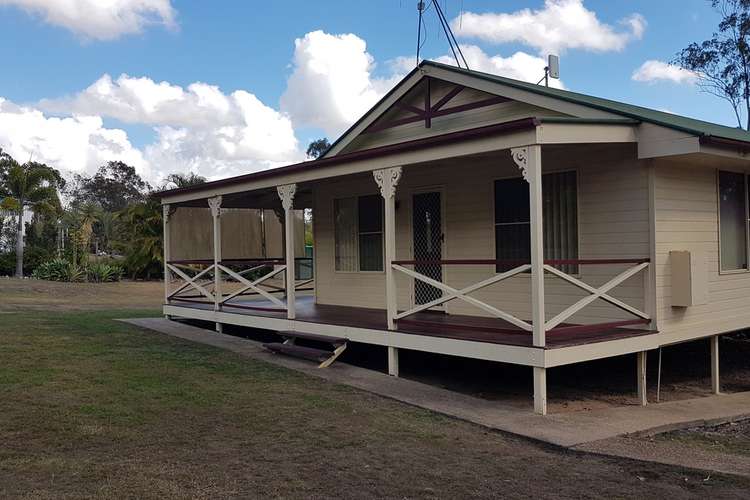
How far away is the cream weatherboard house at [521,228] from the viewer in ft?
25.2

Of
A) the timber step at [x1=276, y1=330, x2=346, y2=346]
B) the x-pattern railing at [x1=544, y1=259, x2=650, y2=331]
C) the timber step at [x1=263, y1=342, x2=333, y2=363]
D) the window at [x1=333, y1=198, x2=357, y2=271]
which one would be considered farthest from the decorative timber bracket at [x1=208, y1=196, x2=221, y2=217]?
the x-pattern railing at [x1=544, y1=259, x2=650, y2=331]

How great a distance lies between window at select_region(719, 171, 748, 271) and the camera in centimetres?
975

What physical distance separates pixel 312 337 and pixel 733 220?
6363mm

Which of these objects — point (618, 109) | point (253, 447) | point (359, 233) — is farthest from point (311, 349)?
point (618, 109)

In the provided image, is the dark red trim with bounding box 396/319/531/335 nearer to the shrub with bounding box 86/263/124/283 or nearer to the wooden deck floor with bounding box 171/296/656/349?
the wooden deck floor with bounding box 171/296/656/349

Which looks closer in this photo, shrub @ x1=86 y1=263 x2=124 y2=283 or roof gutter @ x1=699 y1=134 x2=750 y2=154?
roof gutter @ x1=699 y1=134 x2=750 y2=154

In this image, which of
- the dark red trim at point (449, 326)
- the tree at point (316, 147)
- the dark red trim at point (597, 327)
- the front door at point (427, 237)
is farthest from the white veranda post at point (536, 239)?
the tree at point (316, 147)

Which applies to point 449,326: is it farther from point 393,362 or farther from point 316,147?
point 316,147

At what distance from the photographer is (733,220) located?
9945 millimetres

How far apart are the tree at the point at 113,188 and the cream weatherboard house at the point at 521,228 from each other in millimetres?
51903

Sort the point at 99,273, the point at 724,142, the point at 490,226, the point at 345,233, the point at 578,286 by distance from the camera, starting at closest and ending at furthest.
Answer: the point at 578,286
the point at 724,142
the point at 490,226
the point at 345,233
the point at 99,273

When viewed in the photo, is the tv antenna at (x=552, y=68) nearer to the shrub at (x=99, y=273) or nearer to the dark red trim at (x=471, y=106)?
the dark red trim at (x=471, y=106)

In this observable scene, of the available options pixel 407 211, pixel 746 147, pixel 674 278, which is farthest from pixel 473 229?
pixel 746 147

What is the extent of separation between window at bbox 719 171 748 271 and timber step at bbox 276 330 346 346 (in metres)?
5.51
